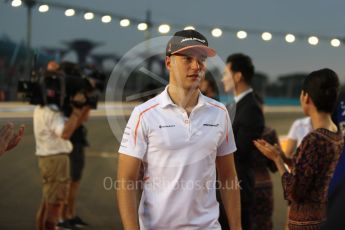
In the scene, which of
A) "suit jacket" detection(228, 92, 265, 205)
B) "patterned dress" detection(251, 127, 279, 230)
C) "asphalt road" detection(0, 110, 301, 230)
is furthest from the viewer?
"asphalt road" detection(0, 110, 301, 230)

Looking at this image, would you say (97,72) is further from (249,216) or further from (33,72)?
(249,216)

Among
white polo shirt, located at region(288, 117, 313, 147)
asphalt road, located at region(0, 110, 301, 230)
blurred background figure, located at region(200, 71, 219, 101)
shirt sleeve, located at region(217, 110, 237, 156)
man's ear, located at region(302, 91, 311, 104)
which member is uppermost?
blurred background figure, located at region(200, 71, 219, 101)

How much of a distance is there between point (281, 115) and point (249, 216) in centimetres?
2398

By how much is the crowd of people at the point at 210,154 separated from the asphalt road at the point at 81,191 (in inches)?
101

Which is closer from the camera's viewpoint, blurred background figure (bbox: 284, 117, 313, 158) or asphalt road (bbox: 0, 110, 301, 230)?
blurred background figure (bbox: 284, 117, 313, 158)

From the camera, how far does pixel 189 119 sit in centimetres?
265

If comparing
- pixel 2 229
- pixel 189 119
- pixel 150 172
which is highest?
pixel 189 119

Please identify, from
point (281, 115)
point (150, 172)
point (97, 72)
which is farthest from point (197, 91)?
point (281, 115)

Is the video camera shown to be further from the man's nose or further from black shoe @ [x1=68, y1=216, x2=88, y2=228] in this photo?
the man's nose

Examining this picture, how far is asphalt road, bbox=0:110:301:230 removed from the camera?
6.99m

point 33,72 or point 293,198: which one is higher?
point 33,72

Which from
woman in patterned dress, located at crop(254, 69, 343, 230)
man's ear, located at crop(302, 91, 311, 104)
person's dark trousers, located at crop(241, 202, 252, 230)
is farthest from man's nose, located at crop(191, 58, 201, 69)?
person's dark trousers, located at crop(241, 202, 252, 230)

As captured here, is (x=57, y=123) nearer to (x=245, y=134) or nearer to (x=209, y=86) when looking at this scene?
(x=209, y=86)

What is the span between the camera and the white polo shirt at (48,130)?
5.46 meters
